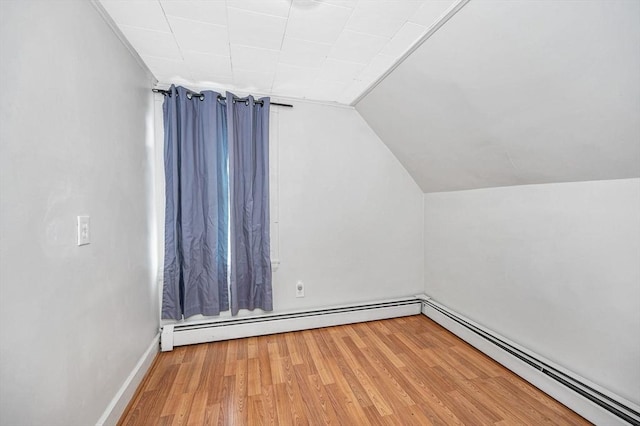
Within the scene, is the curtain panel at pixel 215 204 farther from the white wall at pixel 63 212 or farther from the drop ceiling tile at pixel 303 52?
the drop ceiling tile at pixel 303 52

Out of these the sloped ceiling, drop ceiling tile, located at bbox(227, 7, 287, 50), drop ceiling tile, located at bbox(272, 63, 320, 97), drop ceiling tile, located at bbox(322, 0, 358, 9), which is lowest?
the sloped ceiling

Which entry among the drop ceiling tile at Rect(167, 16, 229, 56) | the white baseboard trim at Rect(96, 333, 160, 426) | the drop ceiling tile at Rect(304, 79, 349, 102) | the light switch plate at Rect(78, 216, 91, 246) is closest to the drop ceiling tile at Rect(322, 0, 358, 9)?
the drop ceiling tile at Rect(167, 16, 229, 56)

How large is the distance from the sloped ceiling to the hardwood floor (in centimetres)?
140

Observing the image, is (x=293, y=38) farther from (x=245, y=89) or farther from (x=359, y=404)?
(x=359, y=404)

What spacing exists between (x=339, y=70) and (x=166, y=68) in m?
1.31

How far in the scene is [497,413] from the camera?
1503 mm

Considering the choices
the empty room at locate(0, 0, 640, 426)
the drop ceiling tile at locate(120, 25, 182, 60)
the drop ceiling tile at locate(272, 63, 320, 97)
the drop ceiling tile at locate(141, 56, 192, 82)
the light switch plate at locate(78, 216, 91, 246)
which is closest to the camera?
the empty room at locate(0, 0, 640, 426)

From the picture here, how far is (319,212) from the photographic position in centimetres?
259

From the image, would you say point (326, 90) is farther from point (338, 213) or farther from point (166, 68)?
point (166, 68)

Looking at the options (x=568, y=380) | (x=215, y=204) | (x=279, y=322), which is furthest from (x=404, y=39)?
(x=279, y=322)

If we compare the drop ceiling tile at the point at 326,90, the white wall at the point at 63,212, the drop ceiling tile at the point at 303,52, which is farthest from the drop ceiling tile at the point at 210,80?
the drop ceiling tile at the point at 326,90

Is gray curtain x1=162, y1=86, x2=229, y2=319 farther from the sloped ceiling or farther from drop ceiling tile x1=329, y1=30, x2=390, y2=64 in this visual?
the sloped ceiling

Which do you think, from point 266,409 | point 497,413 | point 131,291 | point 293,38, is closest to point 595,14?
point 293,38

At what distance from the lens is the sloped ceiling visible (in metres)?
1.08
